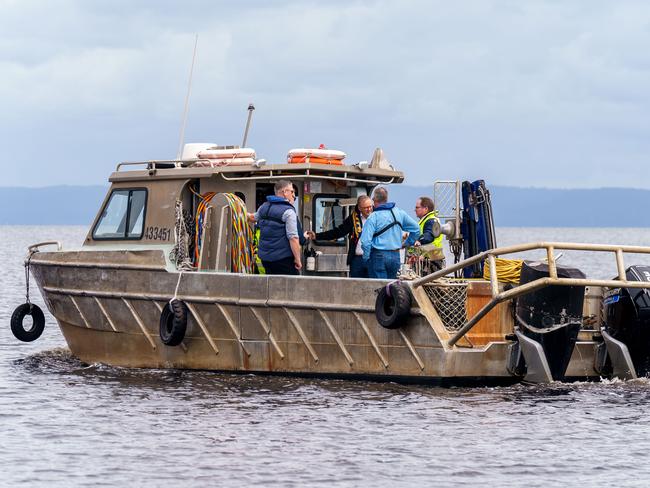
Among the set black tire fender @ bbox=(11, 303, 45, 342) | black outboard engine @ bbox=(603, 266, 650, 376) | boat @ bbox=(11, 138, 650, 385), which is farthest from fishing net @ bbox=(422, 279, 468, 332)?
black tire fender @ bbox=(11, 303, 45, 342)

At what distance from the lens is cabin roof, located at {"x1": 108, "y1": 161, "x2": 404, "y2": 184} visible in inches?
606

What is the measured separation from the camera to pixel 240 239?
1525 centimetres

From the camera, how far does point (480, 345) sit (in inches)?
535

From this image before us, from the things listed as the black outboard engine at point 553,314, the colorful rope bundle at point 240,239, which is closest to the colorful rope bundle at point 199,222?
the colorful rope bundle at point 240,239

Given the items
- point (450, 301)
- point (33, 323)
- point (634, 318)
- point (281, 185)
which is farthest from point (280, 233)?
point (33, 323)

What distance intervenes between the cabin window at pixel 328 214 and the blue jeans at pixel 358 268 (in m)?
0.85

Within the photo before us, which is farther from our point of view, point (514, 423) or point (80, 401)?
point (80, 401)

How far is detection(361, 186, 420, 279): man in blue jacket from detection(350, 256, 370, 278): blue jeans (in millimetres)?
434

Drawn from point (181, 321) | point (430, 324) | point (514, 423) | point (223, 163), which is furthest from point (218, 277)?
Result: point (514, 423)

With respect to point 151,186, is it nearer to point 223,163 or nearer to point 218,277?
point 223,163

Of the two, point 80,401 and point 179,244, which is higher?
point 179,244

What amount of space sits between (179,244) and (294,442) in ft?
15.1

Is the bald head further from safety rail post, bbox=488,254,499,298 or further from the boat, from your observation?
safety rail post, bbox=488,254,499,298

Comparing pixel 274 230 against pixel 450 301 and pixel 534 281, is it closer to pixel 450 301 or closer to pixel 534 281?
pixel 450 301
